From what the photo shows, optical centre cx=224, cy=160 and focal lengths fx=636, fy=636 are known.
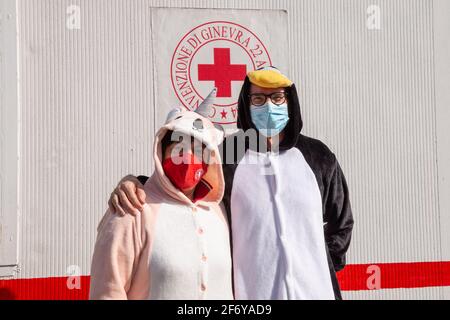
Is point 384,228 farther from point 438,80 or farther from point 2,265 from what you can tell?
point 2,265

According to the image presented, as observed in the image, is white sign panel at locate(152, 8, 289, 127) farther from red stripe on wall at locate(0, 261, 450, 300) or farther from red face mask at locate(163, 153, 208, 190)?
red face mask at locate(163, 153, 208, 190)

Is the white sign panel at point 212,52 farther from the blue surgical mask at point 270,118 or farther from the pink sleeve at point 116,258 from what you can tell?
the pink sleeve at point 116,258

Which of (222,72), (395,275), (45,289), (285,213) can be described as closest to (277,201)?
(285,213)

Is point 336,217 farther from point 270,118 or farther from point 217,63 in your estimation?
point 217,63

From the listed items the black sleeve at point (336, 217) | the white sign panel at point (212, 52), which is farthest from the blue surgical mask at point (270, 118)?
the white sign panel at point (212, 52)

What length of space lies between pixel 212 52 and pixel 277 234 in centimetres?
178

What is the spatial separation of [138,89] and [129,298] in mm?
1740

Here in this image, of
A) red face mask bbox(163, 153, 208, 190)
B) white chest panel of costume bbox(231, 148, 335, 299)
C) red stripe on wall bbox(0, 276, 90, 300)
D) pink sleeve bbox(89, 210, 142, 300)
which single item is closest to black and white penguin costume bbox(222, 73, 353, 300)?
white chest panel of costume bbox(231, 148, 335, 299)

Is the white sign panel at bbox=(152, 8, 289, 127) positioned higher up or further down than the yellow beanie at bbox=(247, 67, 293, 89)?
higher up

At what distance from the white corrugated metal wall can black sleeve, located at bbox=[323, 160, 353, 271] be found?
4.29ft

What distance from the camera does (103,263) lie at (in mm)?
2115

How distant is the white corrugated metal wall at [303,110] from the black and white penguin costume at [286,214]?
130cm

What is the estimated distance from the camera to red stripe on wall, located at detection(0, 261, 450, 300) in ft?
11.2

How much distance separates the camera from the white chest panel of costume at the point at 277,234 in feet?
7.46
